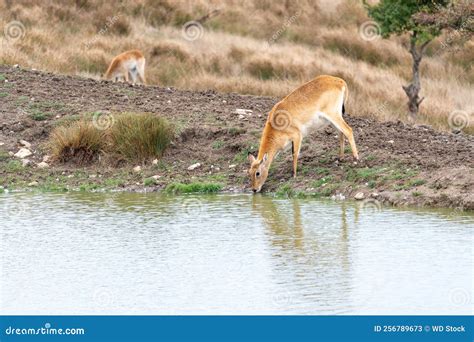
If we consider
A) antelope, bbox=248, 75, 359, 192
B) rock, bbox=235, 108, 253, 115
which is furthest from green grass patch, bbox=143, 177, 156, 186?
rock, bbox=235, 108, 253, 115

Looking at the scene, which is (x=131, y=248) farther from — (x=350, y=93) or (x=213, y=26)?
(x=213, y=26)

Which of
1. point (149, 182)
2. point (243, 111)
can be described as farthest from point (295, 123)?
point (243, 111)

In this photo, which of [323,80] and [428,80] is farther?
[428,80]

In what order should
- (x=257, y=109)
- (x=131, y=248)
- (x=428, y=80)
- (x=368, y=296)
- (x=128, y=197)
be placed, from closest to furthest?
(x=368, y=296) → (x=131, y=248) → (x=128, y=197) → (x=257, y=109) → (x=428, y=80)

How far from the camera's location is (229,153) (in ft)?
53.2

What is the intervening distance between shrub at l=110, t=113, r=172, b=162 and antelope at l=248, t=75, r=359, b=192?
1.86m

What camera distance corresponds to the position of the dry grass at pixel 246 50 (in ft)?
76.7

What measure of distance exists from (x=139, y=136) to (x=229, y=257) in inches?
224

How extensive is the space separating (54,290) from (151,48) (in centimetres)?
1927

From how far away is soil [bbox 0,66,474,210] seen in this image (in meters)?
14.0

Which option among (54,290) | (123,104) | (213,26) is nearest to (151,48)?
(213,26)

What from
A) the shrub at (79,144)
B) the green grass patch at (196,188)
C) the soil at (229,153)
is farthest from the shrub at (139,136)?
the green grass patch at (196,188)
